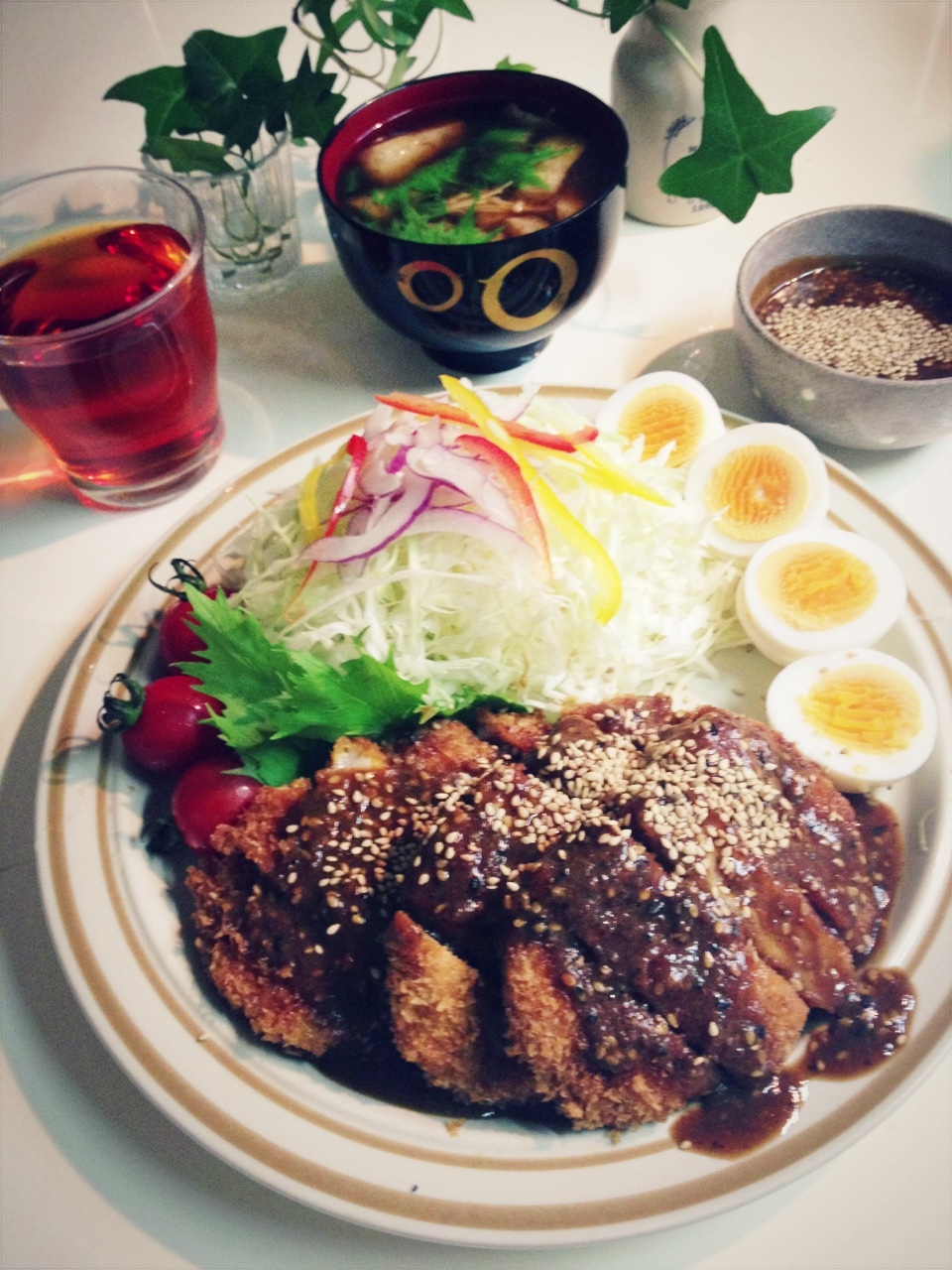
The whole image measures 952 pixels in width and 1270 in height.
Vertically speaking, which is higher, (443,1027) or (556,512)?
(556,512)

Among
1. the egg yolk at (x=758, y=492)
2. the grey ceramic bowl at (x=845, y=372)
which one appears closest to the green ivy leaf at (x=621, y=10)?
the grey ceramic bowl at (x=845, y=372)

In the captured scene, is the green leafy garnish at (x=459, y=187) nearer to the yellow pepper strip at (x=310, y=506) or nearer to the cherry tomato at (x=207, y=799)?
the yellow pepper strip at (x=310, y=506)

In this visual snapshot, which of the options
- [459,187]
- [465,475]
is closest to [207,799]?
[465,475]

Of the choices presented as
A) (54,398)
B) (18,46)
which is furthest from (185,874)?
(18,46)

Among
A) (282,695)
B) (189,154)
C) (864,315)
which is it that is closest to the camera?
(282,695)

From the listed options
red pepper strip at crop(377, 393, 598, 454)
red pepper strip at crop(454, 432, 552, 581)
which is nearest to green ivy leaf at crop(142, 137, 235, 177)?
red pepper strip at crop(377, 393, 598, 454)

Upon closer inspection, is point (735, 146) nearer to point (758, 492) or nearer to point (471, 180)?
point (471, 180)

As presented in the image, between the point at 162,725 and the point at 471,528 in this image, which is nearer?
the point at 162,725

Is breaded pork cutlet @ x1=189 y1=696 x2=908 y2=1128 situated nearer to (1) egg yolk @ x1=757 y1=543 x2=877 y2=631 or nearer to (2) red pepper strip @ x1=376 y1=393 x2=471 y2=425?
(1) egg yolk @ x1=757 y1=543 x2=877 y2=631
